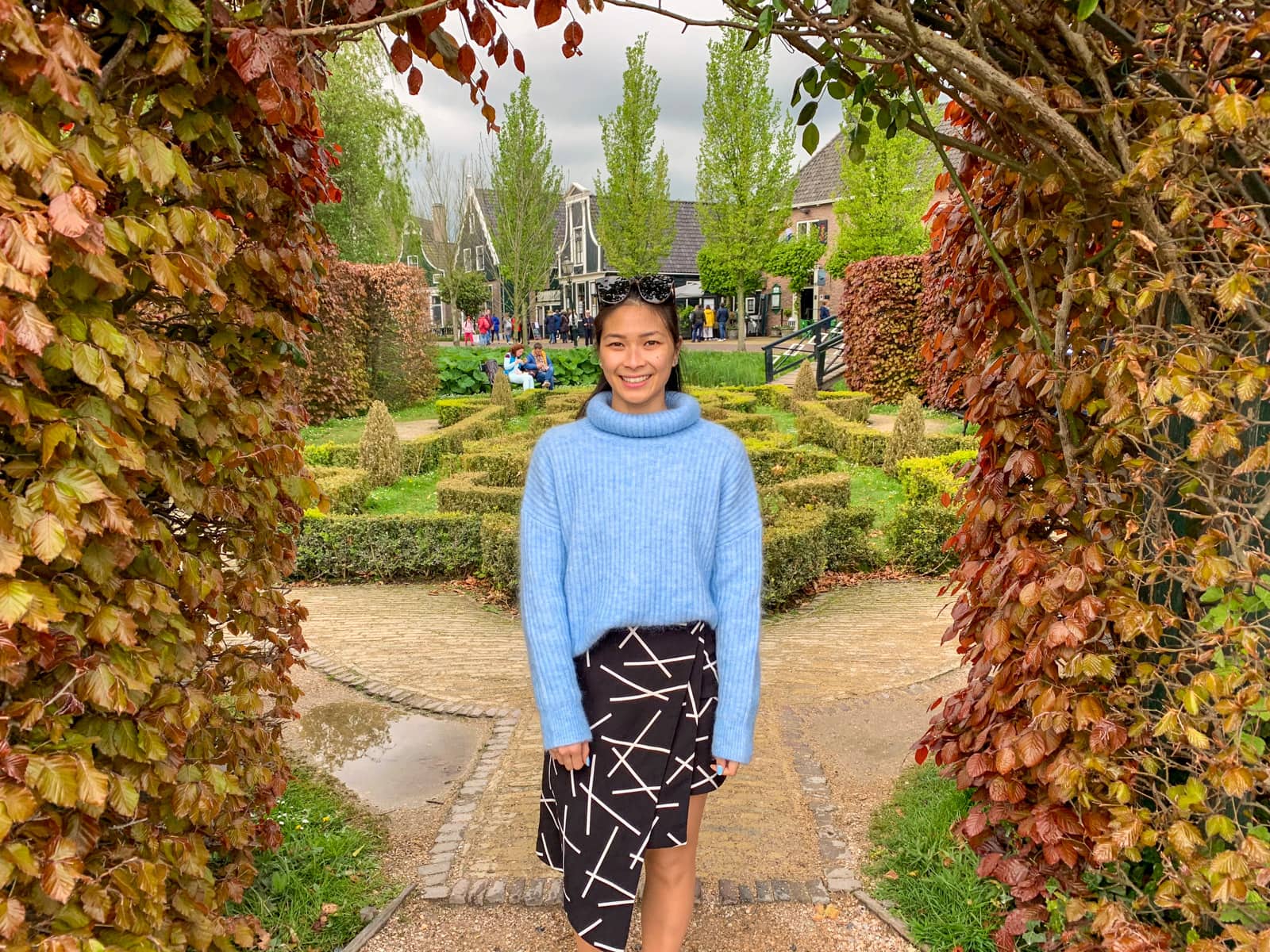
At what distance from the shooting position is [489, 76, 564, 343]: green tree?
102ft

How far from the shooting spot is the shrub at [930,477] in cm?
787

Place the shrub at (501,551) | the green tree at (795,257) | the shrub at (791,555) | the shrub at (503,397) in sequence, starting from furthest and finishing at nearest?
the green tree at (795,257)
the shrub at (503,397)
the shrub at (501,551)
the shrub at (791,555)

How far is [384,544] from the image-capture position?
7.59 metres

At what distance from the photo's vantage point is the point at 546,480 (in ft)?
7.05

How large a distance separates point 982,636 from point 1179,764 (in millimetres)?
722

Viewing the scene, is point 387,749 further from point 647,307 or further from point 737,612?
point 647,307

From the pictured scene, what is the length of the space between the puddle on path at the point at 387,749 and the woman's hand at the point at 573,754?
203 cm

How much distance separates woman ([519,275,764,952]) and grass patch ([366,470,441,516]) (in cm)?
739

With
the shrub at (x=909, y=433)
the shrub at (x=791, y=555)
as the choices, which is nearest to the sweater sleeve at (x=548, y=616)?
the shrub at (x=791, y=555)

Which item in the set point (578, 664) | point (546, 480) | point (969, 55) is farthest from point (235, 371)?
point (969, 55)

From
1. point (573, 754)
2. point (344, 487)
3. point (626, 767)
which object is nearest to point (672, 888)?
point (626, 767)

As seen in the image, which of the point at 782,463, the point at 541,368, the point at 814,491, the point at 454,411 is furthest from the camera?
the point at 541,368

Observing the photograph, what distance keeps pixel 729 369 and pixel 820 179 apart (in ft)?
60.2

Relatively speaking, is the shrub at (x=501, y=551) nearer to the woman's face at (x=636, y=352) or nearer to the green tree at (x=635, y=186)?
the woman's face at (x=636, y=352)
